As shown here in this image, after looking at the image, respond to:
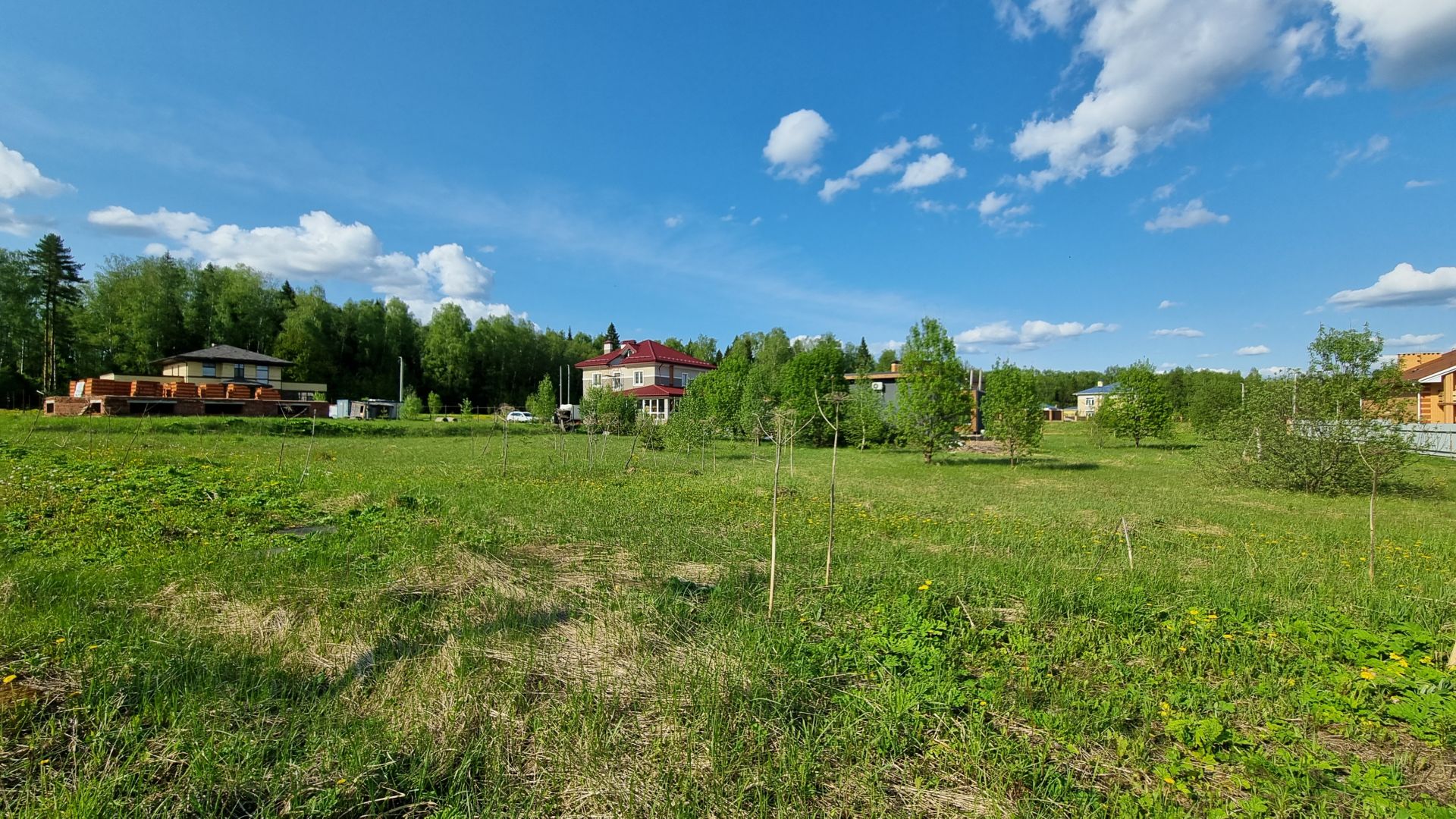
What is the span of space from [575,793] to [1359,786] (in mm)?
3719

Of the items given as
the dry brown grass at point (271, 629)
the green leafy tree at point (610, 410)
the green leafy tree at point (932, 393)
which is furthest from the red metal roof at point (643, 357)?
the dry brown grass at point (271, 629)

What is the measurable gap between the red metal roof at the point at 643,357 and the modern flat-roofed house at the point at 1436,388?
43.6 meters

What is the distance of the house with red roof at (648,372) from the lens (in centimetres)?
4712

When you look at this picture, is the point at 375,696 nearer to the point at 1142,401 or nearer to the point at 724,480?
the point at 724,480

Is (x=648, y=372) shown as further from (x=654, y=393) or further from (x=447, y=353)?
(x=447, y=353)

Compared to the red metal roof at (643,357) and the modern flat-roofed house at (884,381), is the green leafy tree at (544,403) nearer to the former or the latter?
the red metal roof at (643,357)

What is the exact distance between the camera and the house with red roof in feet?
155

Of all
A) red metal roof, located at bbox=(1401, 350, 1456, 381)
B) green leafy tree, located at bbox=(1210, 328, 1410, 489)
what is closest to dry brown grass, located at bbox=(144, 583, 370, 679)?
green leafy tree, located at bbox=(1210, 328, 1410, 489)

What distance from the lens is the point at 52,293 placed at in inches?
1578

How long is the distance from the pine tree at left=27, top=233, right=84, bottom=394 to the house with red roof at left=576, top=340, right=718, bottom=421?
3556 cm

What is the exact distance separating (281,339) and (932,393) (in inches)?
2153

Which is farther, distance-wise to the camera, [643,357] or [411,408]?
[643,357]

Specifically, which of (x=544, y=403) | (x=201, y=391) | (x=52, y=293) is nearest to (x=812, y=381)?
(x=544, y=403)

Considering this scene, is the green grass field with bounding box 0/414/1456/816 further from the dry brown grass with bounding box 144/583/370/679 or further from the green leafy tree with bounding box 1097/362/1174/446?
the green leafy tree with bounding box 1097/362/1174/446
